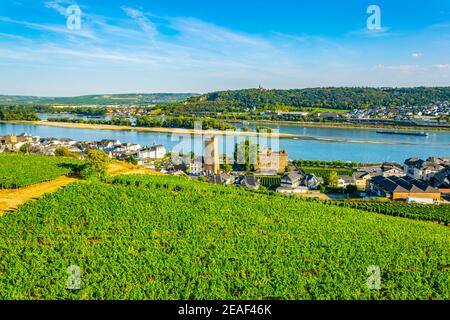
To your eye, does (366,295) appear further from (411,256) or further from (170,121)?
(170,121)

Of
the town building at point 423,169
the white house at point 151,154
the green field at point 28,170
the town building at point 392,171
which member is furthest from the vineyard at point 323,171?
the green field at point 28,170

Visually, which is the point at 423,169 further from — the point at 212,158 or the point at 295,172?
the point at 212,158

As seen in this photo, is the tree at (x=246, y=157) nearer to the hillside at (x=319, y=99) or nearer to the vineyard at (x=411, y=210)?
the vineyard at (x=411, y=210)

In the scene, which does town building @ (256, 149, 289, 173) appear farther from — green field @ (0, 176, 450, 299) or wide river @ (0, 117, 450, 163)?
green field @ (0, 176, 450, 299)

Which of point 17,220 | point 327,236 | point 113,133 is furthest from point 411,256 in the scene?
point 113,133

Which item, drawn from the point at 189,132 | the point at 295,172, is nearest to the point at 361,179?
the point at 295,172

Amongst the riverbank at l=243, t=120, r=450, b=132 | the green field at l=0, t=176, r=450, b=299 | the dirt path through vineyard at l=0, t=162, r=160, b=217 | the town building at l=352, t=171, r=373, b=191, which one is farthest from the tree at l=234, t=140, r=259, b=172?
the riverbank at l=243, t=120, r=450, b=132
